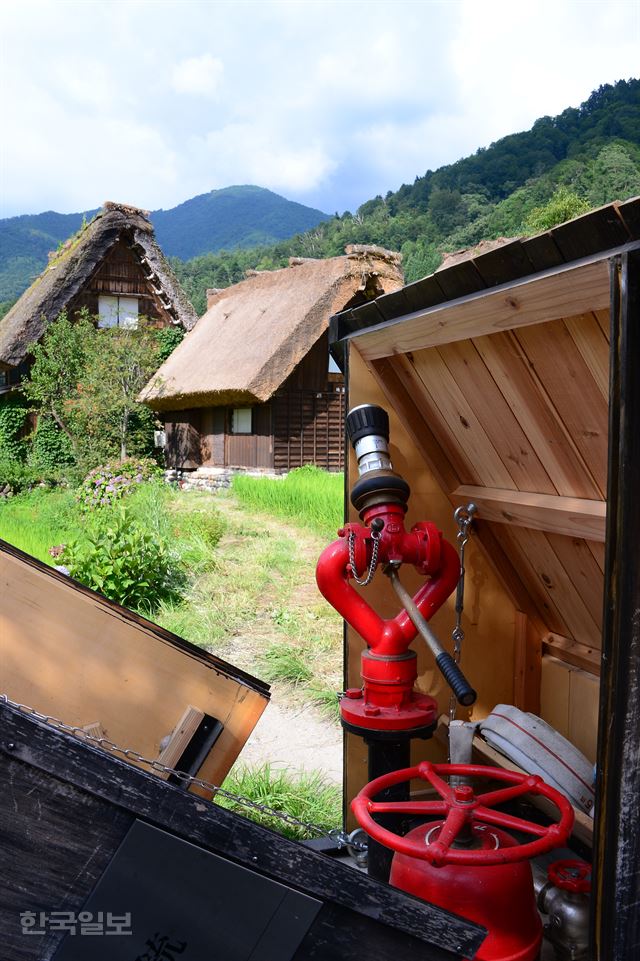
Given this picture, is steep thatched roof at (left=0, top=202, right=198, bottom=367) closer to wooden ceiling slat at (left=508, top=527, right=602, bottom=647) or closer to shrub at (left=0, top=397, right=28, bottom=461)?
shrub at (left=0, top=397, right=28, bottom=461)

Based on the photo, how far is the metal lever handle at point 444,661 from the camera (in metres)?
1.76

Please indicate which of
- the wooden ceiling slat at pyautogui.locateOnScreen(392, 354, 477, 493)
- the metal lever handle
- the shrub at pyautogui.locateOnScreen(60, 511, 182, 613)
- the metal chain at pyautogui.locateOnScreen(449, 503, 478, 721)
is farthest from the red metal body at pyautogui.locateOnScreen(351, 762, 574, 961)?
the shrub at pyautogui.locateOnScreen(60, 511, 182, 613)

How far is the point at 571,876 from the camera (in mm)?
2160

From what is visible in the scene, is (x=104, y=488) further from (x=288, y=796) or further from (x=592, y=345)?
(x=592, y=345)

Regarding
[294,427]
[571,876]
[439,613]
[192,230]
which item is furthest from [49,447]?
[192,230]

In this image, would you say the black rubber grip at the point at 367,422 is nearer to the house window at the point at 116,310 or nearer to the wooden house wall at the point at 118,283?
the house window at the point at 116,310

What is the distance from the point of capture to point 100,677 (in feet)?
7.87

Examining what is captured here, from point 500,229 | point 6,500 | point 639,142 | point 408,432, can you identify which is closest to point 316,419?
point 6,500

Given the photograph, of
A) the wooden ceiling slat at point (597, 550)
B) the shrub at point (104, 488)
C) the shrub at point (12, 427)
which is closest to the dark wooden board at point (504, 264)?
the wooden ceiling slat at point (597, 550)

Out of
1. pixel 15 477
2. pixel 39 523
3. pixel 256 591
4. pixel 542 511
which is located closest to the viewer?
pixel 542 511

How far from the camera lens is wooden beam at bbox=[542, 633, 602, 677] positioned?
271cm

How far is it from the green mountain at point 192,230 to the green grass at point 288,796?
391 ft

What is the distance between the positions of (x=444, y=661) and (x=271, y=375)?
50.3 ft

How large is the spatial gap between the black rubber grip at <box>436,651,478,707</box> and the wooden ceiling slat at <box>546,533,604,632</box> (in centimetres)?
73
